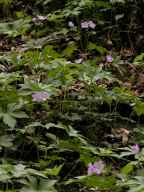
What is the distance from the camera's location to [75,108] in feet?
9.96

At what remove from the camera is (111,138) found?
2.96m

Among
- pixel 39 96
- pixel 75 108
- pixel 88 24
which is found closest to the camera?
pixel 39 96

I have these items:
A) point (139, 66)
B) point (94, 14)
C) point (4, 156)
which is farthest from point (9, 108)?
point (94, 14)

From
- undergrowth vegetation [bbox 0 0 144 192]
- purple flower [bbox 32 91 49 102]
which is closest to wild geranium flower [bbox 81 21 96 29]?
undergrowth vegetation [bbox 0 0 144 192]

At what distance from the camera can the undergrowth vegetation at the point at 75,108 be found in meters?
2.28

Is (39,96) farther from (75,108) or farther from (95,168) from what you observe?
(95,168)

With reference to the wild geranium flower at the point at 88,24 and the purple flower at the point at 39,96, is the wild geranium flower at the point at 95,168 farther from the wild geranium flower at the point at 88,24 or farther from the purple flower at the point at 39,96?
the wild geranium flower at the point at 88,24

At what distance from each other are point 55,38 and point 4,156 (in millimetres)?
2058

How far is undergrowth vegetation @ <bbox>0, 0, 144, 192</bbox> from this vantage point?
7.48 ft

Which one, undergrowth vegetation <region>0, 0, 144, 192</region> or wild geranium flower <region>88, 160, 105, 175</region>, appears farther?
undergrowth vegetation <region>0, 0, 144, 192</region>

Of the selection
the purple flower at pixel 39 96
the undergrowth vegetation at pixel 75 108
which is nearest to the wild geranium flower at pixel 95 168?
the undergrowth vegetation at pixel 75 108

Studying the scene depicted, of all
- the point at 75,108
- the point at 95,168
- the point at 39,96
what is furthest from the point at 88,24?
the point at 95,168

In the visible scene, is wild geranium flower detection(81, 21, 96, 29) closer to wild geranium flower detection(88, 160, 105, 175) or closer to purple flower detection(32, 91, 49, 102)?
purple flower detection(32, 91, 49, 102)

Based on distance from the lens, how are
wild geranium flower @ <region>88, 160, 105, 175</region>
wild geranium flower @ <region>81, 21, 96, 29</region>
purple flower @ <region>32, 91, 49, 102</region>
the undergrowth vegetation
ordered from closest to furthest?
wild geranium flower @ <region>88, 160, 105, 175</region>
the undergrowth vegetation
purple flower @ <region>32, 91, 49, 102</region>
wild geranium flower @ <region>81, 21, 96, 29</region>
